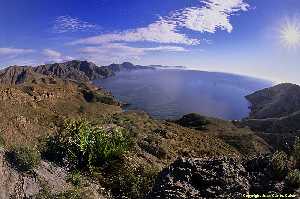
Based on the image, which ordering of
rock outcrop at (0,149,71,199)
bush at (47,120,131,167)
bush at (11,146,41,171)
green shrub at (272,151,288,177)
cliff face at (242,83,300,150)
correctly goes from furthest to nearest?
cliff face at (242,83,300,150) < bush at (47,120,131,167) < bush at (11,146,41,171) < rock outcrop at (0,149,71,199) < green shrub at (272,151,288,177)

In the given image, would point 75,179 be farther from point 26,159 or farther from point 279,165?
point 279,165

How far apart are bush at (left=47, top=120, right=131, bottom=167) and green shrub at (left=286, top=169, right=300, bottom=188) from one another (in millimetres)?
5431

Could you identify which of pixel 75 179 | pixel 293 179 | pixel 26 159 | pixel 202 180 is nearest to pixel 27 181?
pixel 26 159

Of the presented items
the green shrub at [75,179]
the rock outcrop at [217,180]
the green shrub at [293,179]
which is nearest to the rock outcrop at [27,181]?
the green shrub at [75,179]

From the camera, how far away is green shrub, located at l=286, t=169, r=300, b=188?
8398mm

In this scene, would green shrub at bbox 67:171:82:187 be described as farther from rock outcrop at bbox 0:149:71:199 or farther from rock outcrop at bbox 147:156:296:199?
rock outcrop at bbox 147:156:296:199

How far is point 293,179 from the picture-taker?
842cm

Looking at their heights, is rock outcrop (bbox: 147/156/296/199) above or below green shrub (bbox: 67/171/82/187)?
above

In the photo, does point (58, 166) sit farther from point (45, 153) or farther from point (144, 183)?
point (144, 183)

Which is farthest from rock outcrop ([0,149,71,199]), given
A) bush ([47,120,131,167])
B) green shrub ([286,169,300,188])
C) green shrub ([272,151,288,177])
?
green shrub ([286,169,300,188])

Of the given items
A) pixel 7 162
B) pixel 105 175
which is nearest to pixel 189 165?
pixel 105 175

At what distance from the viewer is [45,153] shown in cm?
1159

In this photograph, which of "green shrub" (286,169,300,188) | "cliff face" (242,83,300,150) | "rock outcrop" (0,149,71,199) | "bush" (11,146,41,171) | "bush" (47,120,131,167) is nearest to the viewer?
"green shrub" (286,169,300,188)

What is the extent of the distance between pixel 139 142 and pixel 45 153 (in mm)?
7496
